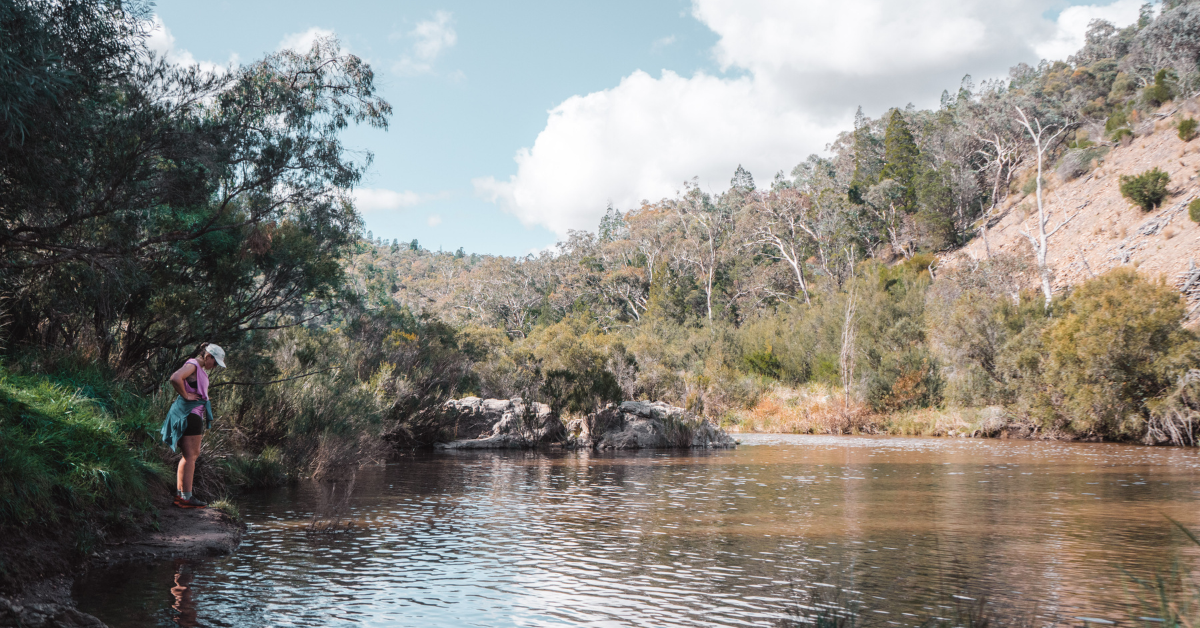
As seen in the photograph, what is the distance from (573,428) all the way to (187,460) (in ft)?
61.4

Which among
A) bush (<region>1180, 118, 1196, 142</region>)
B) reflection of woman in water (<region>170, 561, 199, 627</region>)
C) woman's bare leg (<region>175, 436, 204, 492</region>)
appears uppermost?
bush (<region>1180, 118, 1196, 142</region>)

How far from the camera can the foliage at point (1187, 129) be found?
4553cm

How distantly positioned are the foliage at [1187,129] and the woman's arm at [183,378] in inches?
2172

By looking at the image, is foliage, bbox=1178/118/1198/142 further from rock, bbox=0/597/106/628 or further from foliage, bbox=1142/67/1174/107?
rock, bbox=0/597/106/628

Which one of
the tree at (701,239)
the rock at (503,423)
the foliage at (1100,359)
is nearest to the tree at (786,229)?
the tree at (701,239)

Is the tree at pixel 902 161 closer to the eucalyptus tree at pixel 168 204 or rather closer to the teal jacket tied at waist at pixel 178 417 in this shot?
the eucalyptus tree at pixel 168 204

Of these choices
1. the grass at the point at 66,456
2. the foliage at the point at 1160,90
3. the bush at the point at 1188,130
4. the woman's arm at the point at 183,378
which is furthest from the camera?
the foliage at the point at 1160,90

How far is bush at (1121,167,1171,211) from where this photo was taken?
4284 centimetres

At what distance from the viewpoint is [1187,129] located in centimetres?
4553

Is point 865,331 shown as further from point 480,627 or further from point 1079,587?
point 480,627

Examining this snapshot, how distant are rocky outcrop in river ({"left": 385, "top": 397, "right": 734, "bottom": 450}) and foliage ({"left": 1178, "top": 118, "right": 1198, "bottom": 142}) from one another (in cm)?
3862

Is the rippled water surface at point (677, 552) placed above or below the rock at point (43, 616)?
below

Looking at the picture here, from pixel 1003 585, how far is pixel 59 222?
11799 millimetres

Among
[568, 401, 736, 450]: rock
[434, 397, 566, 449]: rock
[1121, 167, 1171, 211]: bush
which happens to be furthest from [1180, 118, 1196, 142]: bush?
[434, 397, 566, 449]: rock
